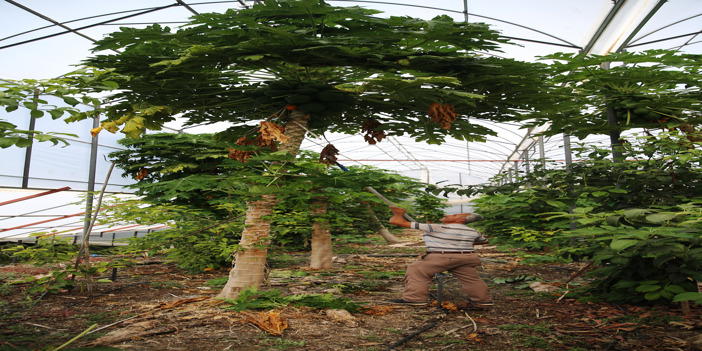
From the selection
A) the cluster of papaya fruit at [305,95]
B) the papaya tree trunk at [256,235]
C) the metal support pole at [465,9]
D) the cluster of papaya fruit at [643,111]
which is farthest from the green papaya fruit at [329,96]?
the metal support pole at [465,9]

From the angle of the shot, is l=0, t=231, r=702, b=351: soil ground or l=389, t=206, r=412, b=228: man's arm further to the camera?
l=389, t=206, r=412, b=228: man's arm

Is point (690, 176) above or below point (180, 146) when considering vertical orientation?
below

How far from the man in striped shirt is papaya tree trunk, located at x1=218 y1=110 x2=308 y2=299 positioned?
1.26 metres

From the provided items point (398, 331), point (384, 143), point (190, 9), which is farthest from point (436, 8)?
point (384, 143)

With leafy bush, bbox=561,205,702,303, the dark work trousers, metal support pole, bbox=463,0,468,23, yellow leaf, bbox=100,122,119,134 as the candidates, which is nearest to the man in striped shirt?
the dark work trousers

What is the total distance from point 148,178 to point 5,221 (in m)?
3.86

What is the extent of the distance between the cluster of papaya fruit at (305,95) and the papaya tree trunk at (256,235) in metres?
0.28

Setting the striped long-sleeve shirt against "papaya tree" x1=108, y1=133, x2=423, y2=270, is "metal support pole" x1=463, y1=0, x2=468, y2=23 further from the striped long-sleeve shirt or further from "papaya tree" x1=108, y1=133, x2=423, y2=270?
the striped long-sleeve shirt

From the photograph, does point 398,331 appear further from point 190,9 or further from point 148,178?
point 190,9

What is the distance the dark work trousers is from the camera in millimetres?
4613

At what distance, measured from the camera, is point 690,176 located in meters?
4.28

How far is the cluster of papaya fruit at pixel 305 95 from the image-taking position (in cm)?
399

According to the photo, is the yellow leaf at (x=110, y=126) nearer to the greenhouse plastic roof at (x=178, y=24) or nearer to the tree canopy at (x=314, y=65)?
the tree canopy at (x=314, y=65)

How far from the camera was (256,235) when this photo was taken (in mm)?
4453
